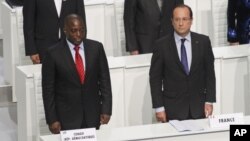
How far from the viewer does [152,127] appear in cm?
577

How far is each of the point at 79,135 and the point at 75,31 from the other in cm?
79

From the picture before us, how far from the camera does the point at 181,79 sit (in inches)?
240

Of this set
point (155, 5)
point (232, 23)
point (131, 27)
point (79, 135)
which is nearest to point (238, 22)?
point (232, 23)

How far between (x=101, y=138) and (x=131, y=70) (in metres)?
1.43

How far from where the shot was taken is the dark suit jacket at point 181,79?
6.05 m

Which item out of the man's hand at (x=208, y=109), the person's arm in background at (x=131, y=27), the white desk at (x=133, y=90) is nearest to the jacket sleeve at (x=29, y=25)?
the white desk at (x=133, y=90)

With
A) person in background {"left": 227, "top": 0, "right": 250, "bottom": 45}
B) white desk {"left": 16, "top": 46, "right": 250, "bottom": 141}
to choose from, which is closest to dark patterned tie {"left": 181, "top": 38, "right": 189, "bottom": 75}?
white desk {"left": 16, "top": 46, "right": 250, "bottom": 141}

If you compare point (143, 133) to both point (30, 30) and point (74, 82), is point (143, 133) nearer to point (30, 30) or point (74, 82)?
point (74, 82)

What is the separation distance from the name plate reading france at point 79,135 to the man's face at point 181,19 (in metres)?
1.07

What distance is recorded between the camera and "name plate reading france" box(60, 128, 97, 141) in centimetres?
530

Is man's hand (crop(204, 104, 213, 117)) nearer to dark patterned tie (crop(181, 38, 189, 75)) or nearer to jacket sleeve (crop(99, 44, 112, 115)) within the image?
dark patterned tie (crop(181, 38, 189, 75))

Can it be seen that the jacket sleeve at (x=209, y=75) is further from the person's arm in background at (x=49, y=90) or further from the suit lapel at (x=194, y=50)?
the person's arm in background at (x=49, y=90)

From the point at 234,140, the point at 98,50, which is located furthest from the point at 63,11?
the point at 234,140

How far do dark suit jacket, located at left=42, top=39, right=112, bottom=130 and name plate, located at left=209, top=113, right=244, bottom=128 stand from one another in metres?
0.73
